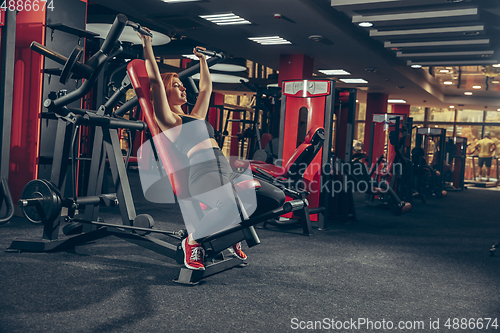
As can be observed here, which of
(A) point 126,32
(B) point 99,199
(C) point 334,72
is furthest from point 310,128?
(C) point 334,72

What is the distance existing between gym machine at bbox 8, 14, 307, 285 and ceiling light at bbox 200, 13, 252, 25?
340cm

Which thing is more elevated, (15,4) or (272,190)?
(15,4)

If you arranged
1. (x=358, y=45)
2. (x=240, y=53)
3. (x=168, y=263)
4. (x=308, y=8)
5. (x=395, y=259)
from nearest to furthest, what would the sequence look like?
(x=168, y=263) < (x=395, y=259) < (x=308, y=8) < (x=358, y=45) < (x=240, y=53)

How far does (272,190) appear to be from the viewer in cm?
238

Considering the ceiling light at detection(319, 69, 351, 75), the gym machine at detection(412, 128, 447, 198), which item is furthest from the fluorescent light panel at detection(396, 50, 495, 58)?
the ceiling light at detection(319, 69, 351, 75)

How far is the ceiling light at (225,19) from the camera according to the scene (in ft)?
19.3

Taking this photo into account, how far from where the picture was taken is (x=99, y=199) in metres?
2.97

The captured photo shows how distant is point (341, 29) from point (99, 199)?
4883 mm

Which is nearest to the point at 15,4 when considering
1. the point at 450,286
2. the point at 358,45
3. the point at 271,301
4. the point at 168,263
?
the point at 168,263

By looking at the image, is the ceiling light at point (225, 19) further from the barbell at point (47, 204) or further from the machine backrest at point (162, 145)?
the barbell at point (47, 204)

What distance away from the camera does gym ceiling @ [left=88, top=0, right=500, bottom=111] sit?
5281 mm

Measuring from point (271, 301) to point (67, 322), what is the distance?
1.05 meters

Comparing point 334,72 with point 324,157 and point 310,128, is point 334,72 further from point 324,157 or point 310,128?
point 310,128

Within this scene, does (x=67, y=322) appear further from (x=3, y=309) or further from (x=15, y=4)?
(x=15, y=4)
